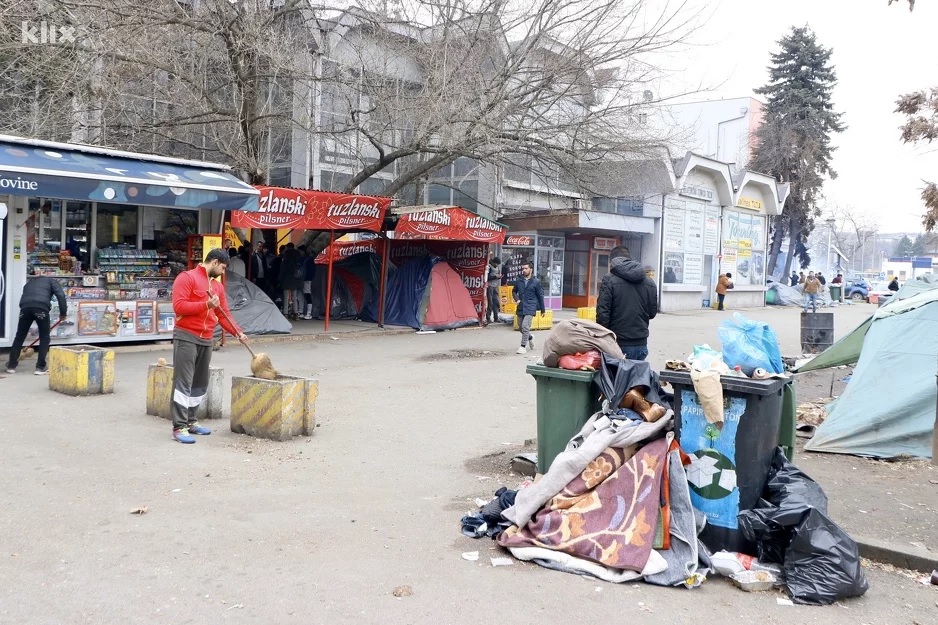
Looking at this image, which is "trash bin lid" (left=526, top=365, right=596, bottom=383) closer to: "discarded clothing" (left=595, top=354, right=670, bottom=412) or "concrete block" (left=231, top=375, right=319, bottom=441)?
"discarded clothing" (left=595, top=354, right=670, bottom=412)

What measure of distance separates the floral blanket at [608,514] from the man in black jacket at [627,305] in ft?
10.5

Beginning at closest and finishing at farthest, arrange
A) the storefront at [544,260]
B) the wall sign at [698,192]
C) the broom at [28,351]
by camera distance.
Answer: the broom at [28,351]
the storefront at [544,260]
the wall sign at [698,192]

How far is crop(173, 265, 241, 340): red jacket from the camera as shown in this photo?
7.60 meters

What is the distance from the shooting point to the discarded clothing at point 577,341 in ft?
19.2

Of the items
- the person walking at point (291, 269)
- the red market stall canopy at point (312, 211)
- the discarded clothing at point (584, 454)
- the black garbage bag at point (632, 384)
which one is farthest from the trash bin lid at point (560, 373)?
the person walking at point (291, 269)

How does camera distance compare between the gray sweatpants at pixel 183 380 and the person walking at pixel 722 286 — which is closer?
the gray sweatpants at pixel 183 380

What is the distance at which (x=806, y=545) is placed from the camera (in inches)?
177

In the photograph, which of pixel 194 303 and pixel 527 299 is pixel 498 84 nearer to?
pixel 527 299

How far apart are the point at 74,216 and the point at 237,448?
26.1 feet

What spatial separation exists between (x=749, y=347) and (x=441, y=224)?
42.3ft

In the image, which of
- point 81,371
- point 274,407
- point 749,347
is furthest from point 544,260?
point 749,347

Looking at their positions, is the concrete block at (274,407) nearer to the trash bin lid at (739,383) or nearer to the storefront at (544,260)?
the trash bin lid at (739,383)

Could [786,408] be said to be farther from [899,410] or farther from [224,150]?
[224,150]

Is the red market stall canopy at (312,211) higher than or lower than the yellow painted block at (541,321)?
higher
